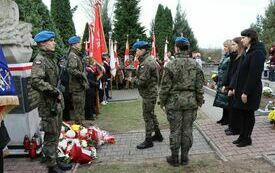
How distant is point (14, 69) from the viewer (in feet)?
24.3

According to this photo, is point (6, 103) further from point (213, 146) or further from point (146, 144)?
point (213, 146)

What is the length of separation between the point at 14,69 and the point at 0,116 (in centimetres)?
273

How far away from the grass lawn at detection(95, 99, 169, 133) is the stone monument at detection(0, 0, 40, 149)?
8.50ft

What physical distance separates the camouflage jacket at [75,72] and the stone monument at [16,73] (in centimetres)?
148

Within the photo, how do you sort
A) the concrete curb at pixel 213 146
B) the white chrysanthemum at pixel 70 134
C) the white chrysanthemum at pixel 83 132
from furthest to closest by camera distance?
the white chrysanthemum at pixel 83 132 < the white chrysanthemum at pixel 70 134 < the concrete curb at pixel 213 146

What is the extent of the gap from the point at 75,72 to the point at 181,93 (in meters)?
3.44

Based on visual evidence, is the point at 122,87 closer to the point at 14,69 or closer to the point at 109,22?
the point at 109,22

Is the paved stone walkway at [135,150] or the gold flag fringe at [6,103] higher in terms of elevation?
the gold flag fringe at [6,103]

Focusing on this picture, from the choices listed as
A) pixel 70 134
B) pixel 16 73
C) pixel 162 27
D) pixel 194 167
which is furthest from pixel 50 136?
pixel 162 27

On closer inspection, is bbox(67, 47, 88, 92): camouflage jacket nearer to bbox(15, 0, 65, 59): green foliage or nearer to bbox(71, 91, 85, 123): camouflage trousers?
bbox(71, 91, 85, 123): camouflage trousers

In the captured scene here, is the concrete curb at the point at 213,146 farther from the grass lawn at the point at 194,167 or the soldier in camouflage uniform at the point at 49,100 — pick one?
the soldier in camouflage uniform at the point at 49,100

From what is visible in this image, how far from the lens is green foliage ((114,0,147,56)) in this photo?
23.8 meters

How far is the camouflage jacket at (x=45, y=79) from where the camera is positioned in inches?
232

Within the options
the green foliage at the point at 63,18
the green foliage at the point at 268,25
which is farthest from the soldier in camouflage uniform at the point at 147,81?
the green foliage at the point at 268,25
